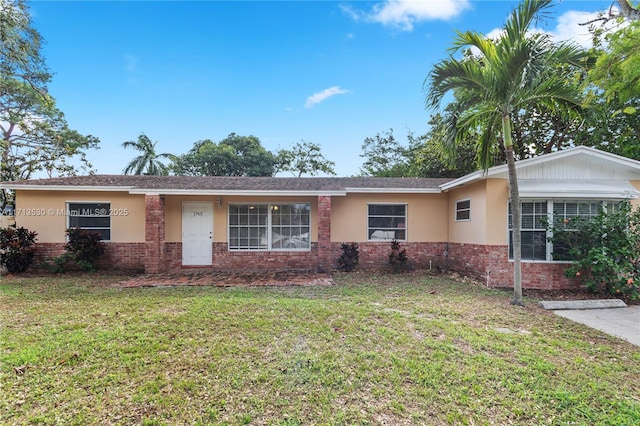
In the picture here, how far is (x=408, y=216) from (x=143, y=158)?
20.4 metres

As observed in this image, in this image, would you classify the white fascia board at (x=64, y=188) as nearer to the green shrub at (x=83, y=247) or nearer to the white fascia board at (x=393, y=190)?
the green shrub at (x=83, y=247)

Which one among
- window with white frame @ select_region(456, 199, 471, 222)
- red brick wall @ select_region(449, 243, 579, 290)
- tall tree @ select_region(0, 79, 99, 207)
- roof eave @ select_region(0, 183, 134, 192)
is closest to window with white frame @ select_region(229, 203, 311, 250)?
roof eave @ select_region(0, 183, 134, 192)

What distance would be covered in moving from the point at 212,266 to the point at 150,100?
8.62 m

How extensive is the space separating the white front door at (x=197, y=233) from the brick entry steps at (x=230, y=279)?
0.53 metres

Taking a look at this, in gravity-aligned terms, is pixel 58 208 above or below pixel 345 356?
above

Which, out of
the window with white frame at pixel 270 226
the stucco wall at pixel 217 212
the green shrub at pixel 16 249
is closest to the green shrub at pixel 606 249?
the stucco wall at pixel 217 212

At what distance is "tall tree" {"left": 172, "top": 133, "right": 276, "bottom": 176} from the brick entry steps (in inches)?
667

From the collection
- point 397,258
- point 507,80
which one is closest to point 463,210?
point 397,258

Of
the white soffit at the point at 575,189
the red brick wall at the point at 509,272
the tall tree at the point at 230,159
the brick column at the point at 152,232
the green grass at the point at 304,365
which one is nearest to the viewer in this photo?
the green grass at the point at 304,365

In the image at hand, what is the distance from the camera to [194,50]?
10.7m

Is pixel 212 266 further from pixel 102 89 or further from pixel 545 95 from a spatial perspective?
pixel 545 95

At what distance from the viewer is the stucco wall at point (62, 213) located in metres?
9.38

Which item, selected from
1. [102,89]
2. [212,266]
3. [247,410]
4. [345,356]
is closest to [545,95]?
[345,356]

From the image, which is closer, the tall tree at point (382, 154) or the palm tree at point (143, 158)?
the palm tree at point (143, 158)
